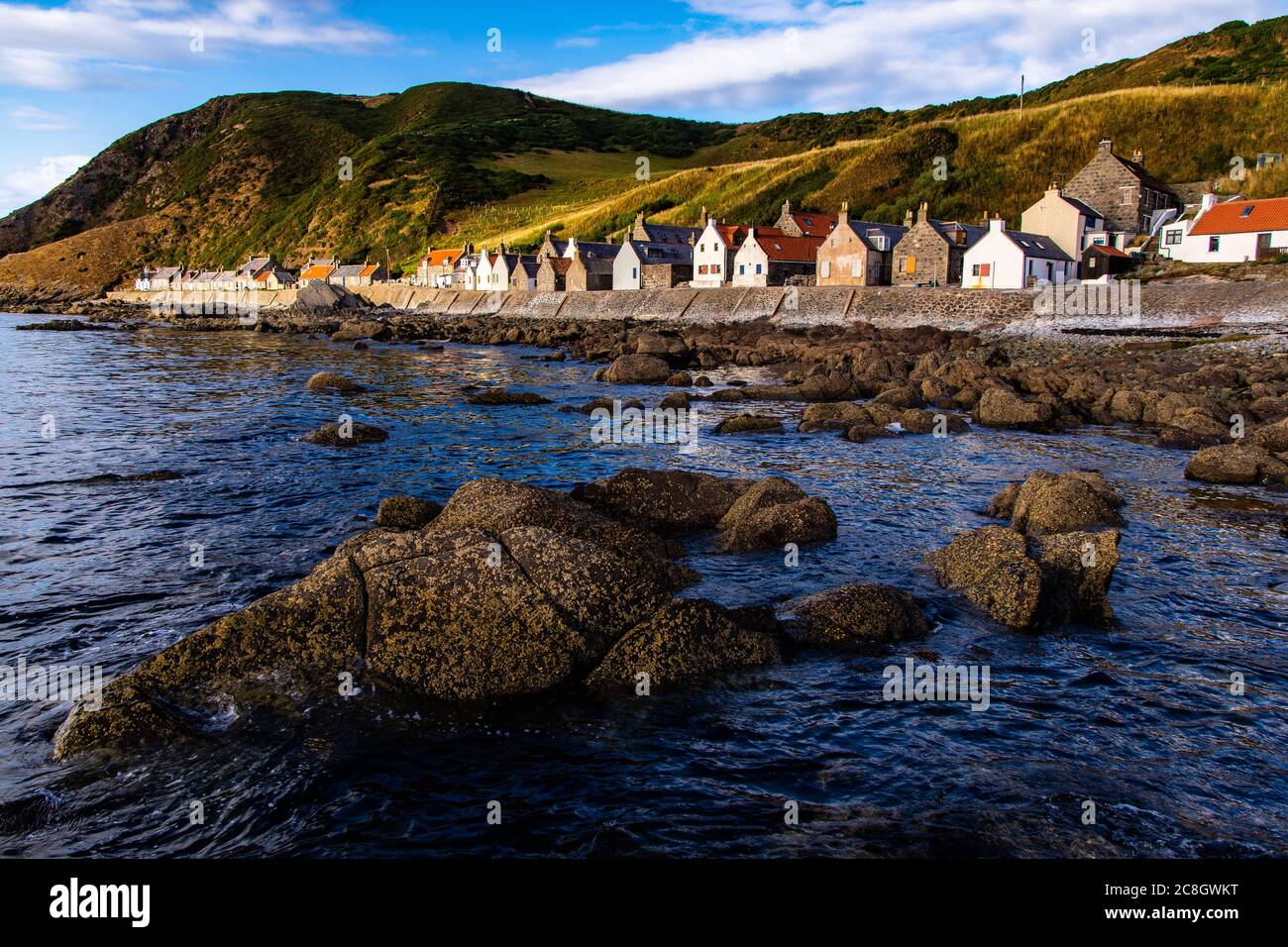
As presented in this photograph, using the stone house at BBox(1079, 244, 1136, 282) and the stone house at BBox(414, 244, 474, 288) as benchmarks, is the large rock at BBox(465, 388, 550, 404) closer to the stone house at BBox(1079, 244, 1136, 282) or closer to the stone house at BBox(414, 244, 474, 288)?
the stone house at BBox(1079, 244, 1136, 282)

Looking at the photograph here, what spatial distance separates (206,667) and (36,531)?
31.9 feet

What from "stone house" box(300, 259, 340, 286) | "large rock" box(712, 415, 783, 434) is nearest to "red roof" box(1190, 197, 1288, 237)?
"large rock" box(712, 415, 783, 434)

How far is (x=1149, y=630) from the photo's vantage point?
12039mm

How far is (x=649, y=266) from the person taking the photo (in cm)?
9350

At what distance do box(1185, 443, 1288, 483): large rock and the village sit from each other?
134 feet

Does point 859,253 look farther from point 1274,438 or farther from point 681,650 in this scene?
point 681,650

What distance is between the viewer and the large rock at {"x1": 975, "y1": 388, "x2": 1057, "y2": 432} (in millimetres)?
28547

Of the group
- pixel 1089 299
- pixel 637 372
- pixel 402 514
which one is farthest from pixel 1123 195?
pixel 402 514

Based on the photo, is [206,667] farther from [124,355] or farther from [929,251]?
[929,251]

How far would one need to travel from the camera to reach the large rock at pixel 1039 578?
12.1 m

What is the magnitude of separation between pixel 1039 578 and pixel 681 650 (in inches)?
220
